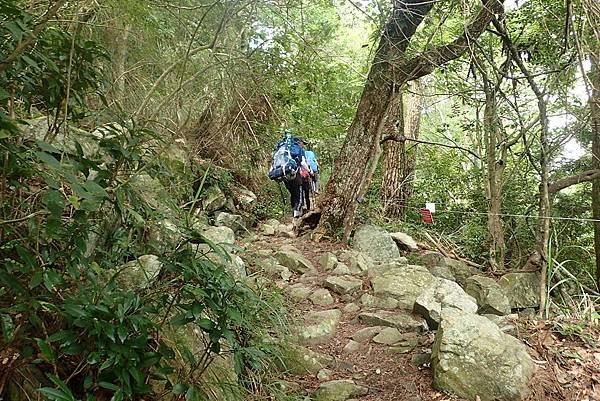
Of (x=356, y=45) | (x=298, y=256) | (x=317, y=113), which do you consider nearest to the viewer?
(x=298, y=256)

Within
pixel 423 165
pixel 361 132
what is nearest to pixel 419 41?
pixel 361 132

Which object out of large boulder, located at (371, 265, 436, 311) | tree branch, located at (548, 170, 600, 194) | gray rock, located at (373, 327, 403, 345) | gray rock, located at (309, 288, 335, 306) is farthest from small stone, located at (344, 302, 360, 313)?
tree branch, located at (548, 170, 600, 194)

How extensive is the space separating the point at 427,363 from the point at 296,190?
3.97m

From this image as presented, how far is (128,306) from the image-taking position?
57.4 inches

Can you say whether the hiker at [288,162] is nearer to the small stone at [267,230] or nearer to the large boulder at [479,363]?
the small stone at [267,230]

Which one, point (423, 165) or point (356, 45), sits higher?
point (356, 45)

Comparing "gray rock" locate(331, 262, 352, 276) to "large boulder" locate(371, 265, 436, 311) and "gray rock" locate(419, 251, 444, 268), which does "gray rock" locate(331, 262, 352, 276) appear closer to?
"large boulder" locate(371, 265, 436, 311)

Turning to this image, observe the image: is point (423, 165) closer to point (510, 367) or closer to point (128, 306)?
point (510, 367)

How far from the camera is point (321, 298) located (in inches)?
167

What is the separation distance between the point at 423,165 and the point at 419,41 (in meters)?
4.05

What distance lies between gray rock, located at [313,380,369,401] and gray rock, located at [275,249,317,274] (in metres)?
2.02

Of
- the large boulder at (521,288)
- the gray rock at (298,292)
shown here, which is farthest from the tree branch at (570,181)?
the gray rock at (298,292)

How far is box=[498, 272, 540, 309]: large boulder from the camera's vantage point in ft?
16.8

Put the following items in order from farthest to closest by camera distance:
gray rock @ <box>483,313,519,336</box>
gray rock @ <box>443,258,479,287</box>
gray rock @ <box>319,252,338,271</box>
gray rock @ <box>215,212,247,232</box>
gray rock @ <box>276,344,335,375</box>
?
gray rock @ <box>215,212,247,232</box>
gray rock @ <box>443,258,479,287</box>
gray rock @ <box>319,252,338,271</box>
gray rock @ <box>483,313,519,336</box>
gray rock @ <box>276,344,335,375</box>
